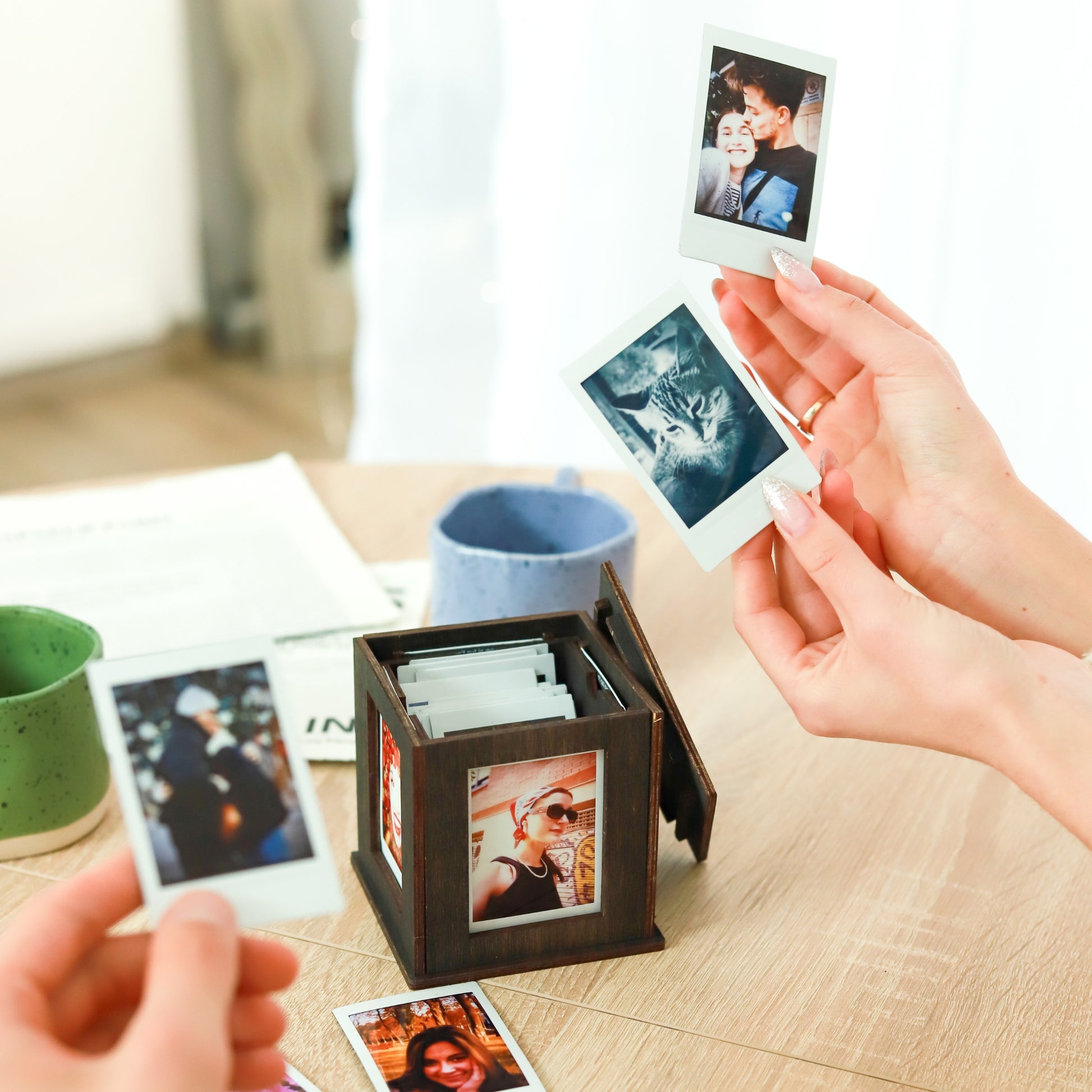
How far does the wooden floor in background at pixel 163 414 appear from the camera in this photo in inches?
127

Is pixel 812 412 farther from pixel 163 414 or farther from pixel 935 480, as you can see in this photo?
pixel 163 414

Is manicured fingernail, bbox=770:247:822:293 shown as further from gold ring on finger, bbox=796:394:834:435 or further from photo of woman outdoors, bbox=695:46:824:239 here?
gold ring on finger, bbox=796:394:834:435

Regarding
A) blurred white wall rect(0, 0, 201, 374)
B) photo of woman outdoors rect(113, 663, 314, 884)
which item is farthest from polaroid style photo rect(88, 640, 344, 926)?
blurred white wall rect(0, 0, 201, 374)

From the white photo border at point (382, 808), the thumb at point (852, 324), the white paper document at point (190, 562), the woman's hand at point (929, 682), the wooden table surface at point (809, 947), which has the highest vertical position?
the thumb at point (852, 324)

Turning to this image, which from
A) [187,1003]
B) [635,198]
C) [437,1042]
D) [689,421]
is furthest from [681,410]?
[635,198]

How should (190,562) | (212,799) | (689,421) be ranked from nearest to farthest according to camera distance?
(212,799) < (689,421) < (190,562)

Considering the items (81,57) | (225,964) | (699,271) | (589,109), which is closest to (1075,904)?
(225,964)

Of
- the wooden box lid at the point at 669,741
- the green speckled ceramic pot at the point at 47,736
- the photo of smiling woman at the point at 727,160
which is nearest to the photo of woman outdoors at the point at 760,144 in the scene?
the photo of smiling woman at the point at 727,160

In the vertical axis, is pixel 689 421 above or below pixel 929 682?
above

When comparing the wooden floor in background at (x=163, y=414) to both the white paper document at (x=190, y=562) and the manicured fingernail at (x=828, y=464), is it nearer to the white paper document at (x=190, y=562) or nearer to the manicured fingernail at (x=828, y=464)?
the white paper document at (x=190, y=562)

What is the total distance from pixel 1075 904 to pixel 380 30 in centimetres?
201

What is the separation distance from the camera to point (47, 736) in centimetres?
80

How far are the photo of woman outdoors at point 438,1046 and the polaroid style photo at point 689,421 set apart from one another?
1.14ft

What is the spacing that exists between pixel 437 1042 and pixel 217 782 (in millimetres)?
225
